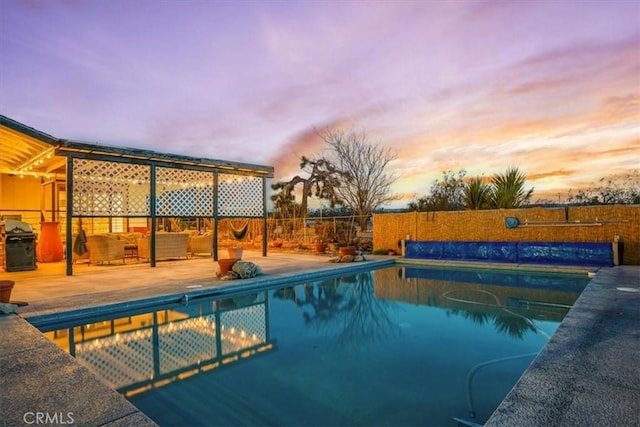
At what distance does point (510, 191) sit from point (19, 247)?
12.9 meters

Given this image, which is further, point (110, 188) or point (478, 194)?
point (478, 194)

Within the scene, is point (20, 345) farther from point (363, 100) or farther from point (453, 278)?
point (363, 100)

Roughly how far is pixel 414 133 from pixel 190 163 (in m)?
8.42

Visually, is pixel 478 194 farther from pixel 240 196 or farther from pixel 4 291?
pixel 4 291

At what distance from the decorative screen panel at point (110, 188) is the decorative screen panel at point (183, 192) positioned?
39 centimetres

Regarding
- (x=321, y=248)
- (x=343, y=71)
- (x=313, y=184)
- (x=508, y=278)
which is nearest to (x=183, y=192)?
(x=321, y=248)

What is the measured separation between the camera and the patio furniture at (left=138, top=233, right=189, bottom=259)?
986 centimetres

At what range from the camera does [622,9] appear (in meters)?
6.88

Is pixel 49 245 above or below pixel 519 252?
above

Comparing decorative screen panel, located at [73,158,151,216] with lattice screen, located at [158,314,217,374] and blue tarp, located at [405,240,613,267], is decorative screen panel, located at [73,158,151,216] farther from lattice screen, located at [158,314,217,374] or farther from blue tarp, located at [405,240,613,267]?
blue tarp, located at [405,240,613,267]

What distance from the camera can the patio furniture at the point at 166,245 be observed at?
9.86 meters

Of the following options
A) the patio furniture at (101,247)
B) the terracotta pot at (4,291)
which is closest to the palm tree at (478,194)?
the patio furniture at (101,247)

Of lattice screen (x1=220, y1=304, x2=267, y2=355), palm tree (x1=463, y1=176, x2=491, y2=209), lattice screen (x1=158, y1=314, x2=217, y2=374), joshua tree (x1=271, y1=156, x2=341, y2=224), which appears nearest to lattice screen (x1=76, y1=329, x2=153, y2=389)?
lattice screen (x1=158, y1=314, x2=217, y2=374)

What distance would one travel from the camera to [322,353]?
3.82m
